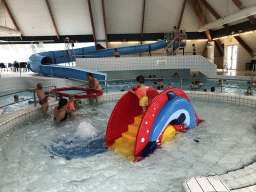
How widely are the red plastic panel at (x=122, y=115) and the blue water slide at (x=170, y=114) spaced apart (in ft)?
1.61

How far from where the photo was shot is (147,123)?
2971mm

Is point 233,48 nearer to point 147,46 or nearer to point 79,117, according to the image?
point 147,46

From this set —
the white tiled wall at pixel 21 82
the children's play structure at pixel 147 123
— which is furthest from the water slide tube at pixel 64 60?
the children's play structure at pixel 147 123

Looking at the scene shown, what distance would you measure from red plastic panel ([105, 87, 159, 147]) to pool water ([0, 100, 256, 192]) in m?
0.28

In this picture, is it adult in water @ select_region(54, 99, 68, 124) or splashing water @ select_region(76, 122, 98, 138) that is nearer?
splashing water @ select_region(76, 122, 98, 138)

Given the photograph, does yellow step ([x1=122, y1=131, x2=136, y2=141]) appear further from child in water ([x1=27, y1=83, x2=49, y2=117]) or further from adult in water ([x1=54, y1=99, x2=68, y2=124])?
child in water ([x1=27, y1=83, x2=49, y2=117])

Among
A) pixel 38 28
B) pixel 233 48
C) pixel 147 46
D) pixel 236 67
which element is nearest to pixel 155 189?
pixel 147 46

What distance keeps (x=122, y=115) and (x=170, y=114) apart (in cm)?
89

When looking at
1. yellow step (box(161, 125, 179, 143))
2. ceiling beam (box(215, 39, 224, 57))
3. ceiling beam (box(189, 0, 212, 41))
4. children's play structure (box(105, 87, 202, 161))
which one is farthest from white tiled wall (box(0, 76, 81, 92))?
ceiling beam (box(215, 39, 224, 57))

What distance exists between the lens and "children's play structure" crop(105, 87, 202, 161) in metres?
2.99

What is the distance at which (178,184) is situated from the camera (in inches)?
94.0

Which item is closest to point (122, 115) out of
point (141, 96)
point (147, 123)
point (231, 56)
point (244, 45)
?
point (141, 96)

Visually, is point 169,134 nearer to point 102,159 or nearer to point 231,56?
point 102,159

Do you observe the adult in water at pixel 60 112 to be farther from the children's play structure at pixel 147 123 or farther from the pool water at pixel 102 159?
the children's play structure at pixel 147 123
